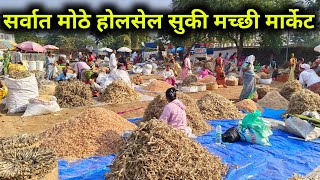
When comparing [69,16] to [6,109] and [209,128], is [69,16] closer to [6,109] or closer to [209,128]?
[6,109]

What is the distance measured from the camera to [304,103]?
21.1 feet

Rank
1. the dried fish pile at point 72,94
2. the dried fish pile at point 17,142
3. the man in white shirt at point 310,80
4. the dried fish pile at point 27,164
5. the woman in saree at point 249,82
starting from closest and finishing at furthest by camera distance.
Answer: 1. the dried fish pile at point 27,164
2. the dried fish pile at point 17,142
3. the man in white shirt at point 310,80
4. the dried fish pile at point 72,94
5. the woman in saree at point 249,82

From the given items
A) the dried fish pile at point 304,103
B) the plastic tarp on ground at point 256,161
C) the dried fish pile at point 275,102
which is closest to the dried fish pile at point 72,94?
the plastic tarp on ground at point 256,161

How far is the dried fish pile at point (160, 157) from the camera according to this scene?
3.22 meters

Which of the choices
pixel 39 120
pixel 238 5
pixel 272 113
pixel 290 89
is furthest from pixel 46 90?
pixel 238 5

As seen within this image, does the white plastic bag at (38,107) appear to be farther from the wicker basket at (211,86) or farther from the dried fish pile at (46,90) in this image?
the wicker basket at (211,86)

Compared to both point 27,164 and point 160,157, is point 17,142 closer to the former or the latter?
point 27,164

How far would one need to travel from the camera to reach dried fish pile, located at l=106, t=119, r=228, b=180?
3.22 meters

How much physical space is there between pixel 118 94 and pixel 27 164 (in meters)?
6.14

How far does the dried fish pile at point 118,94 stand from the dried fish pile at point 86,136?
12.2 ft

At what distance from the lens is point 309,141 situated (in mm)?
5301

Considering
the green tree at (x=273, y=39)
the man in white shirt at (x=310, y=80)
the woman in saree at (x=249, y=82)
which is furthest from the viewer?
the green tree at (x=273, y=39)

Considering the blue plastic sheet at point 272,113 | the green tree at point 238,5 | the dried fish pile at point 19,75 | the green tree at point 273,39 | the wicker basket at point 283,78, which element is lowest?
the blue plastic sheet at point 272,113

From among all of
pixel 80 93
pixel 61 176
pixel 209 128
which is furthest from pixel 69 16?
pixel 61 176
